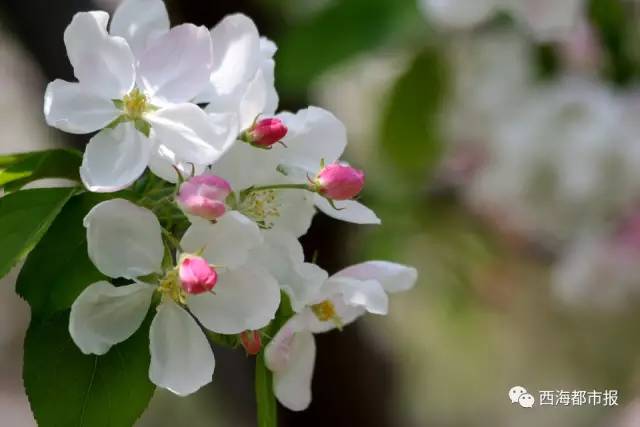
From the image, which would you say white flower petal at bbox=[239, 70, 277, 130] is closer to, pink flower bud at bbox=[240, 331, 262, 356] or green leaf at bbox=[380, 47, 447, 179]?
pink flower bud at bbox=[240, 331, 262, 356]

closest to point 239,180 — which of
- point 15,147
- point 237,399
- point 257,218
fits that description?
point 257,218

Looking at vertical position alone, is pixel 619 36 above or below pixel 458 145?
above

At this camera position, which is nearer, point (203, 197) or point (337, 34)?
point (203, 197)

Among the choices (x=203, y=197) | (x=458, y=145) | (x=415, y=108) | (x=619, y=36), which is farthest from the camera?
(x=458, y=145)

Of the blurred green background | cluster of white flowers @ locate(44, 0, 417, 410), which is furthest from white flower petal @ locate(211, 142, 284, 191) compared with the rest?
the blurred green background

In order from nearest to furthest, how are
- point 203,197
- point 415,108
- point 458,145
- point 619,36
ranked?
point 203,197 → point 619,36 → point 415,108 → point 458,145

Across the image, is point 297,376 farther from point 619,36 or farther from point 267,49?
point 619,36

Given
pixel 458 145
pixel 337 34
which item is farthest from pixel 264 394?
pixel 458 145
